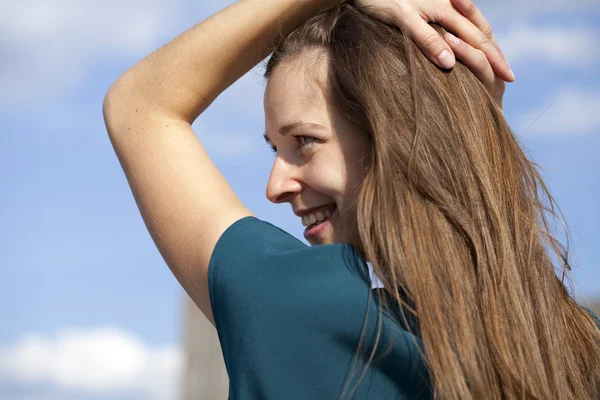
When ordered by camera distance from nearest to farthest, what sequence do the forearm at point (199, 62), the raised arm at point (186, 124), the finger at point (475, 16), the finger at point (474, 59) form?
the raised arm at point (186, 124)
the forearm at point (199, 62)
the finger at point (474, 59)
the finger at point (475, 16)

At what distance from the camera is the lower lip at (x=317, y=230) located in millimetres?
2350

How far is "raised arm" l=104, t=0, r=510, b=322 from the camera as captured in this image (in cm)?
201

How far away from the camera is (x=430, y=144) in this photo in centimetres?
210

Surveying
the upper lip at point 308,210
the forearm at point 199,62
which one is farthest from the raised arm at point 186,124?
the upper lip at point 308,210

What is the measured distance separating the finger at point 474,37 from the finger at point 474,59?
26 mm

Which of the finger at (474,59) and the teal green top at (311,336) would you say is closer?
the teal green top at (311,336)

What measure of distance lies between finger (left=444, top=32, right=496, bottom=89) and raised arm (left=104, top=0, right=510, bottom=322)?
5 cm

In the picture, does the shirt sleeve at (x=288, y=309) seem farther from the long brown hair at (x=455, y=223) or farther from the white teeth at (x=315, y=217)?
the white teeth at (x=315, y=217)

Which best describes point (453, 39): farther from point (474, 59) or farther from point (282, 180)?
point (282, 180)

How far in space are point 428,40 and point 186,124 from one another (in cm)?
67

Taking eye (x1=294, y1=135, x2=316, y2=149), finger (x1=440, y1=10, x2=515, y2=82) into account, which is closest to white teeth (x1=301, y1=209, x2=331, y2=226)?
eye (x1=294, y1=135, x2=316, y2=149)

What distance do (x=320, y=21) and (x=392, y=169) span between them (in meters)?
0.61

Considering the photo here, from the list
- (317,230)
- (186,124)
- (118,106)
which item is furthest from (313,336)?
(118,106)

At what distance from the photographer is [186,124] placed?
223 centimetres
